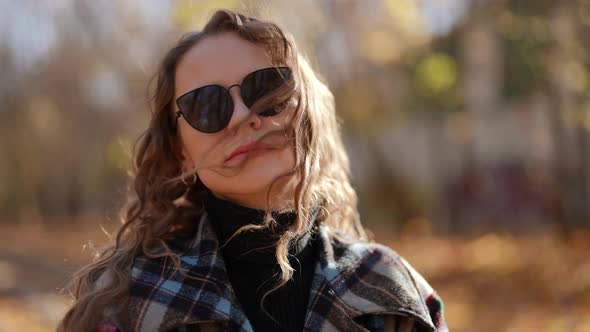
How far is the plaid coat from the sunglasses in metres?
0.29

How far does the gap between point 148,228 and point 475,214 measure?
12.8 metres

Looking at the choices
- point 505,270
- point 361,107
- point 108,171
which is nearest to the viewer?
point 505,270

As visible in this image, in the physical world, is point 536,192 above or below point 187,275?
A: below

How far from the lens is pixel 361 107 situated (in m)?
12.2

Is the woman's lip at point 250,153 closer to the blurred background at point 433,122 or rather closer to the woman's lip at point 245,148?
the woman's lip at point 245,148

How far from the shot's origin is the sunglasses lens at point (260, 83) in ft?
5.83

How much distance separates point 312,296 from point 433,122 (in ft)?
44.5

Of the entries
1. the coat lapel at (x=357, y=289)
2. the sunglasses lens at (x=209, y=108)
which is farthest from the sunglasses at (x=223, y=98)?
the coat lapel at (x=357, y=289)

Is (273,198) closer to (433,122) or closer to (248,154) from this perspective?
(248,154)

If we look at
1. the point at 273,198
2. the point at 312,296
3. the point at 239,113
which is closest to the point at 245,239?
the point at 273,198

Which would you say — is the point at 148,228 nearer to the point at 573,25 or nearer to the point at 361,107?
the point at 573,25

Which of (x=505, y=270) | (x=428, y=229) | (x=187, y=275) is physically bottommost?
(x=428, y=229)

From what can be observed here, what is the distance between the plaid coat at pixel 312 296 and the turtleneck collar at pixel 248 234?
0.05 metres

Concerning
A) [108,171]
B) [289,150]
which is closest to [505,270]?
[289,150]
